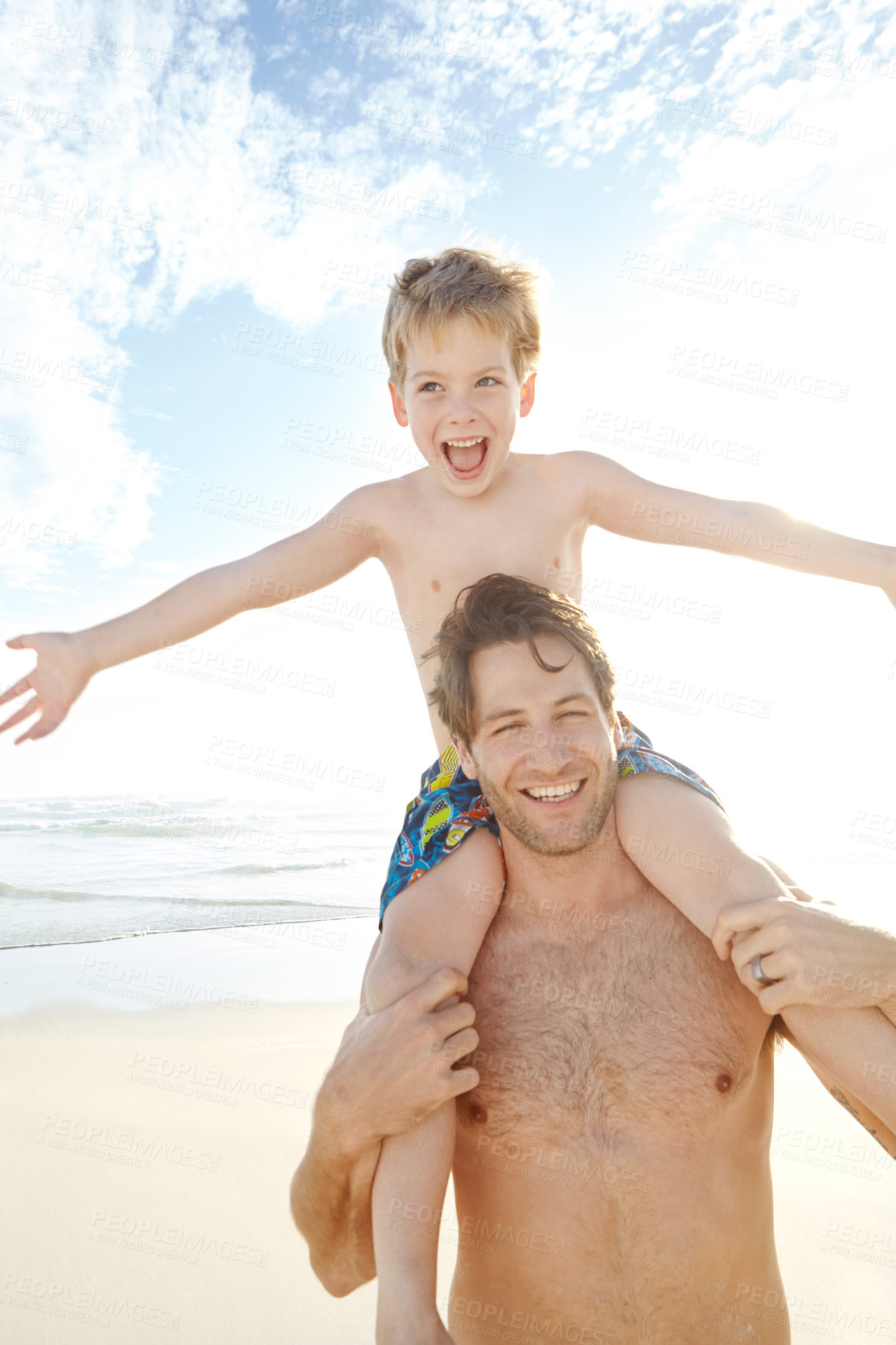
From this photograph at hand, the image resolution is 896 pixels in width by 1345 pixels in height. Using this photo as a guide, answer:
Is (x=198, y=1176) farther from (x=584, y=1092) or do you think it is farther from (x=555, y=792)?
(x=555, y=792)

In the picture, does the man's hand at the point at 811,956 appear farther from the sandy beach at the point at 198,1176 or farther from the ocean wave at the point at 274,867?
the ocean wave at the point at 274,867

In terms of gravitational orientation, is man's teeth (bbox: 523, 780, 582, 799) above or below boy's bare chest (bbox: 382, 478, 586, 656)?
below

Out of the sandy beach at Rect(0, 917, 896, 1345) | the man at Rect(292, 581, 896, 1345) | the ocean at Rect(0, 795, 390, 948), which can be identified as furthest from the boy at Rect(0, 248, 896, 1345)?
the ocean at Rect(0, 795, 390, 948)

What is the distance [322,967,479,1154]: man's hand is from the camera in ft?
7.00

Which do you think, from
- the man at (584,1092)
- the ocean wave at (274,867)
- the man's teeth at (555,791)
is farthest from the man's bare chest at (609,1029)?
the ocean wave at (274,867)

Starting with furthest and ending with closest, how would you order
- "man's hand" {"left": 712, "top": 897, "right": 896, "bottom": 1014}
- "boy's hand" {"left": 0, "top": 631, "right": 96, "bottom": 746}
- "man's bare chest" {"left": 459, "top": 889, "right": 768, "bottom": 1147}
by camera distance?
"boy's hand" {"left": 0, "top": 631, "right": 96, "bottom": 746}
"man's bare chest" {"left": 459, "top": 889, "right": 768, "bottom": 1147}
"man's hand" {"left": 712, "top": 897, "right": 896, "bottom": 1014}

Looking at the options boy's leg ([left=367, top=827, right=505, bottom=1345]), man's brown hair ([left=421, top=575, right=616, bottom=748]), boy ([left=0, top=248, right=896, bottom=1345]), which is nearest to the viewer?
boy's leg ([left=367, top=827, right=505, bottom=1345])

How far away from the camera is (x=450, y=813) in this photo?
112 inches

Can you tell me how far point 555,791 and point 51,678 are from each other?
1.76 metres

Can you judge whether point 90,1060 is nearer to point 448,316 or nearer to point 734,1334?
point 734,1334

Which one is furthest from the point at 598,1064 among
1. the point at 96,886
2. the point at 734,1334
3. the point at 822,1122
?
the point at 96,886

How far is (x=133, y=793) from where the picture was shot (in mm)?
18125

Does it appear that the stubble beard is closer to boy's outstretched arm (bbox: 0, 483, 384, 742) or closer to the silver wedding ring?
the silver wedding ring

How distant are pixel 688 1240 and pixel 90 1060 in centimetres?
428
